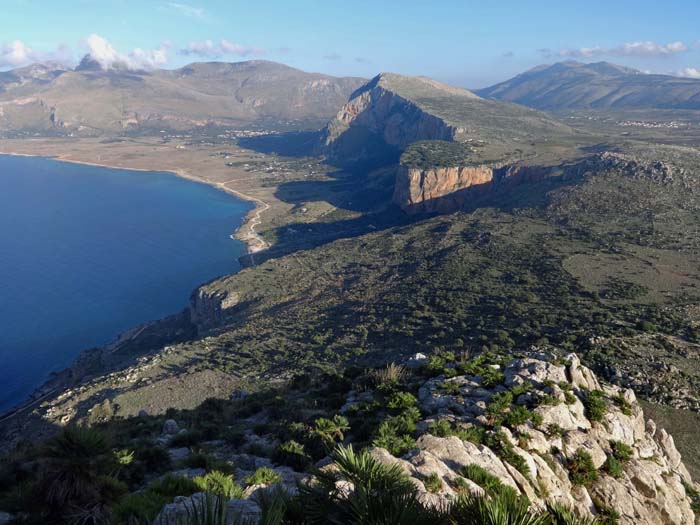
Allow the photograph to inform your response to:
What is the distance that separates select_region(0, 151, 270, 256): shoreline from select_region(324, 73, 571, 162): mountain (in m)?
39.9

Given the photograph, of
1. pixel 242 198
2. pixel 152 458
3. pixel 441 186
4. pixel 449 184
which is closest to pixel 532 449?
pixel 152 458

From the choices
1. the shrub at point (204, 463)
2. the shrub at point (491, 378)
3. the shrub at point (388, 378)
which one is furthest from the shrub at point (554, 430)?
the shrub at point (204, 463)

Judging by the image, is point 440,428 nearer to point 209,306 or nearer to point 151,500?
point 151,500

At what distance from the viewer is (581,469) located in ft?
33.4

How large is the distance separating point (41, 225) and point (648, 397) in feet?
371

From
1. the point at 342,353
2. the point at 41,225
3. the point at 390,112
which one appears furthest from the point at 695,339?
the point at 390,112

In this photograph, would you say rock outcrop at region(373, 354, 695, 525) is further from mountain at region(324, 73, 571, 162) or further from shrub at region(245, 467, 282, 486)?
mountain at region(324, 73, 571, 162)

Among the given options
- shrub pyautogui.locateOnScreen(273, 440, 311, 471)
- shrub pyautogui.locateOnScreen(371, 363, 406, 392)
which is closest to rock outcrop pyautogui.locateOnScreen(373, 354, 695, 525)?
shrub pyautogui.locateOnScreen(371, 363, 406, 392)

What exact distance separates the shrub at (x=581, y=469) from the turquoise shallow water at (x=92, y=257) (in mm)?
47286

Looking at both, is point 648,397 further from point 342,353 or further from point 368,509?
point 368,509

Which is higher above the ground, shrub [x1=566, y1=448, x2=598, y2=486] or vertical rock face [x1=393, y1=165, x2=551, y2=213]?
shrub [x1=566, y1=448, x2=598, y2=486]

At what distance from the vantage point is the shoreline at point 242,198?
281 ft

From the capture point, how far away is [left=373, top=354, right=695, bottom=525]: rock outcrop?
887 cm

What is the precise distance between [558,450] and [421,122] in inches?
4721
